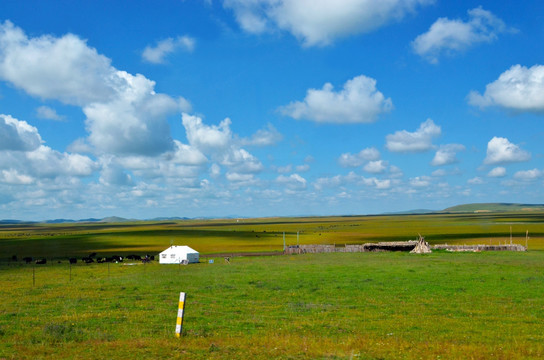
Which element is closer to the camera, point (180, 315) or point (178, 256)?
point (180, 315)

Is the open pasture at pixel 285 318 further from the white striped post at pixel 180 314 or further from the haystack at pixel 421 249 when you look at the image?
the haystack at pixel 421 249

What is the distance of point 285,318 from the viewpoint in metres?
23.6

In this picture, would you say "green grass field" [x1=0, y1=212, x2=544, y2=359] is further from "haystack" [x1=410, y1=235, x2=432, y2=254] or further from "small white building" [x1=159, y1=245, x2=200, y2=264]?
"haystack" [x1=410, y1=235, x2=432, y2=254]

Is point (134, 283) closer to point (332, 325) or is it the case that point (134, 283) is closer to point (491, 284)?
point (332, 325)

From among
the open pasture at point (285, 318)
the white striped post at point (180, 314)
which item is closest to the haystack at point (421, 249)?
the open pasture at point (285, 318)

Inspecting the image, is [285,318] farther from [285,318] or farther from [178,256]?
[178,256]

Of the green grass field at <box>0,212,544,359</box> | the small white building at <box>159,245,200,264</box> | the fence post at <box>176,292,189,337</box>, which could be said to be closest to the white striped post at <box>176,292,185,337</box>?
the fence post at <box>176,292,189,337</box>

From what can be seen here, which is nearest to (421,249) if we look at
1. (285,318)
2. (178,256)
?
Answer: (178,256)

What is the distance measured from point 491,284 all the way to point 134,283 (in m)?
30.3

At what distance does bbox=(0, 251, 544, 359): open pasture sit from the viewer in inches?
655

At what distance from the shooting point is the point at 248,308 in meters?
26.8

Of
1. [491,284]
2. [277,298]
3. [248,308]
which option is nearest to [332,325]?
[248,308]

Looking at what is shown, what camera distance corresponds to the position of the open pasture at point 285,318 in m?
16.6

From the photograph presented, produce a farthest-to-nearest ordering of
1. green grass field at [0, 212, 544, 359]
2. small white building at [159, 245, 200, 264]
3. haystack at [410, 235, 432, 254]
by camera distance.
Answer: haystack at [410, 235, 432, 254]
small white building at [159, 245, 200, 264]
green grass field at [0, 212, 544, 359]
